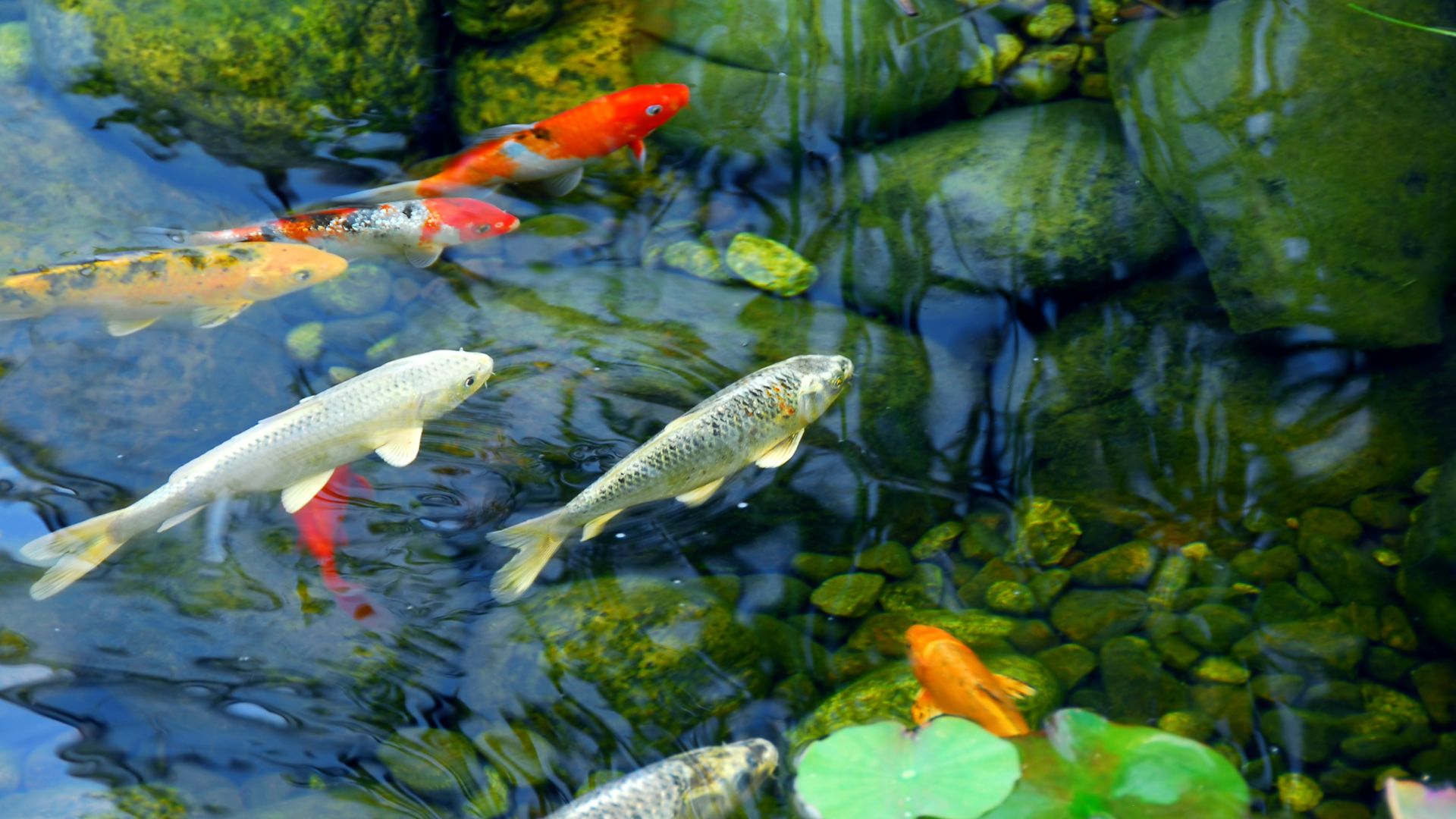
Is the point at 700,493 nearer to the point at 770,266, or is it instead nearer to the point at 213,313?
the point at 770,266

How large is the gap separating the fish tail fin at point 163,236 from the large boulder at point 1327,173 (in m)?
5.06

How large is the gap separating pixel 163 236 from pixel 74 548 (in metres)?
2.04

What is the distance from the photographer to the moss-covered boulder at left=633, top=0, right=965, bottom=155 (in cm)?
539

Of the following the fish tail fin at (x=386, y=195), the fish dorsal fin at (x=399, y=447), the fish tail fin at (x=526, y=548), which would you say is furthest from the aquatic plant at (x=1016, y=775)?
the fish tail fin at (x=386, y=195)

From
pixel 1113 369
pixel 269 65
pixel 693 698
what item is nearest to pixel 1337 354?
pixel 1113 369

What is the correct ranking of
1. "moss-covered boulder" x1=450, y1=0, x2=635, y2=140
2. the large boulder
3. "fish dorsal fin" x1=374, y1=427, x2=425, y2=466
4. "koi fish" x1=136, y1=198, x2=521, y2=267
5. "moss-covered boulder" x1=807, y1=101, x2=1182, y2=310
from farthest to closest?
"moss-covered boulder" x1=450, y1=0, x2=635, y2=140
"koi fish" x1=136, y1=198, x2=521, y2=267
"moss-covered boulder" x1=807, y1=101, x2=1182, y2=310
the large boulder
"fish dorsal fin" x1=374, y1=427, x2=425, y2=466


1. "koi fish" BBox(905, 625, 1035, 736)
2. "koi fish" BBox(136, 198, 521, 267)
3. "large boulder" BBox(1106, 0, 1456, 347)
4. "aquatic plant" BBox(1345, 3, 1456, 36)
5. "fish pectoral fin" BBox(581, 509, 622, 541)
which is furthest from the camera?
"koi fish" BBox(136, 198, 521, 267)

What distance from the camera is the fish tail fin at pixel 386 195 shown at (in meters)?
5.12

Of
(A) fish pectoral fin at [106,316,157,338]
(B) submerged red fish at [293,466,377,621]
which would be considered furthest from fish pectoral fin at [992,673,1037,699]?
(A) fish pectoral fin at [106,316,157,338]

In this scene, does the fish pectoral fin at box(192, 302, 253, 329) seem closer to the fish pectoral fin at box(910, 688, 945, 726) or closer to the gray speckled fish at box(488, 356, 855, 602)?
the gray speckled fish at box(488, 356, 855, 602)

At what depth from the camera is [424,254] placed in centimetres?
503

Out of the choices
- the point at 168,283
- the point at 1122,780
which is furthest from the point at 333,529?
the point at 1122,780

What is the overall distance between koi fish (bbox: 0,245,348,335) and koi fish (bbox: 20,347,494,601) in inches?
37.2

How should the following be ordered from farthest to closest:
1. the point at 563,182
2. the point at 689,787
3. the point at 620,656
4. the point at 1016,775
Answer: the point at 563,182, the point at 620,656, the point at 689,787, the point at 1016,775
